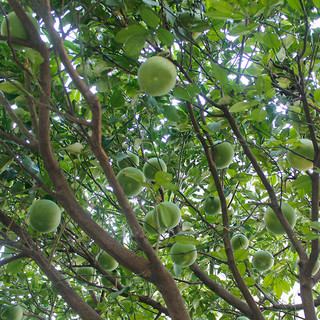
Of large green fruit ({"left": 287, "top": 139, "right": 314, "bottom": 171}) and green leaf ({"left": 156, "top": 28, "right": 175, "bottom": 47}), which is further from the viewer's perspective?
large green fruit ({"left": 287, "top": 139, "right": 314, "bottom": 171})

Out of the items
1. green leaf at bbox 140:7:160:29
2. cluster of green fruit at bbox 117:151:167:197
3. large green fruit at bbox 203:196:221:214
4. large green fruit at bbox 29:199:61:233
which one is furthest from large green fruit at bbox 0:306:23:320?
green leaf at bbox 140:7:160:29

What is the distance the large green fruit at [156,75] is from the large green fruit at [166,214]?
0.60m

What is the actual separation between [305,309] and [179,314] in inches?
31.6

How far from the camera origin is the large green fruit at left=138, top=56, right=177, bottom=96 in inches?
59.4

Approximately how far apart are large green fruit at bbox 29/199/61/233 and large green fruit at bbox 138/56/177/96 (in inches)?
34.4

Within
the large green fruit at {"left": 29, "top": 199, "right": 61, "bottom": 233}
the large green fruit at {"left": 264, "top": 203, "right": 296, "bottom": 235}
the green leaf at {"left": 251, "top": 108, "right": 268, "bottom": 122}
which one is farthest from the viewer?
the large green fruit at {"left": 264, "top": 203, "right": 296, "bottom": 235}

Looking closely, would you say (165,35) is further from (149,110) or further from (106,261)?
(106,261)

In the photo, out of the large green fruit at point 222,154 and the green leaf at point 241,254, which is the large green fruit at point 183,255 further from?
the large green fruit at point 222,154

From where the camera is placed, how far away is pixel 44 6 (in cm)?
121

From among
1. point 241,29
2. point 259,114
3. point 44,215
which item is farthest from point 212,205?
point 241,29

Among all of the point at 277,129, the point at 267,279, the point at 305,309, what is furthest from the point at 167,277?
the point at 267,279

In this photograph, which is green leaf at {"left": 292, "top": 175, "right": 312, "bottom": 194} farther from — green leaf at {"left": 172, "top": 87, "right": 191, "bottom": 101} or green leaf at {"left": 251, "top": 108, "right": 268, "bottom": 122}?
green leaf at {"left": 172, "top": 87, "right": 191, "bottom": 101}

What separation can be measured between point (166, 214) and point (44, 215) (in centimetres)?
69

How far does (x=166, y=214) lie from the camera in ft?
5.68
